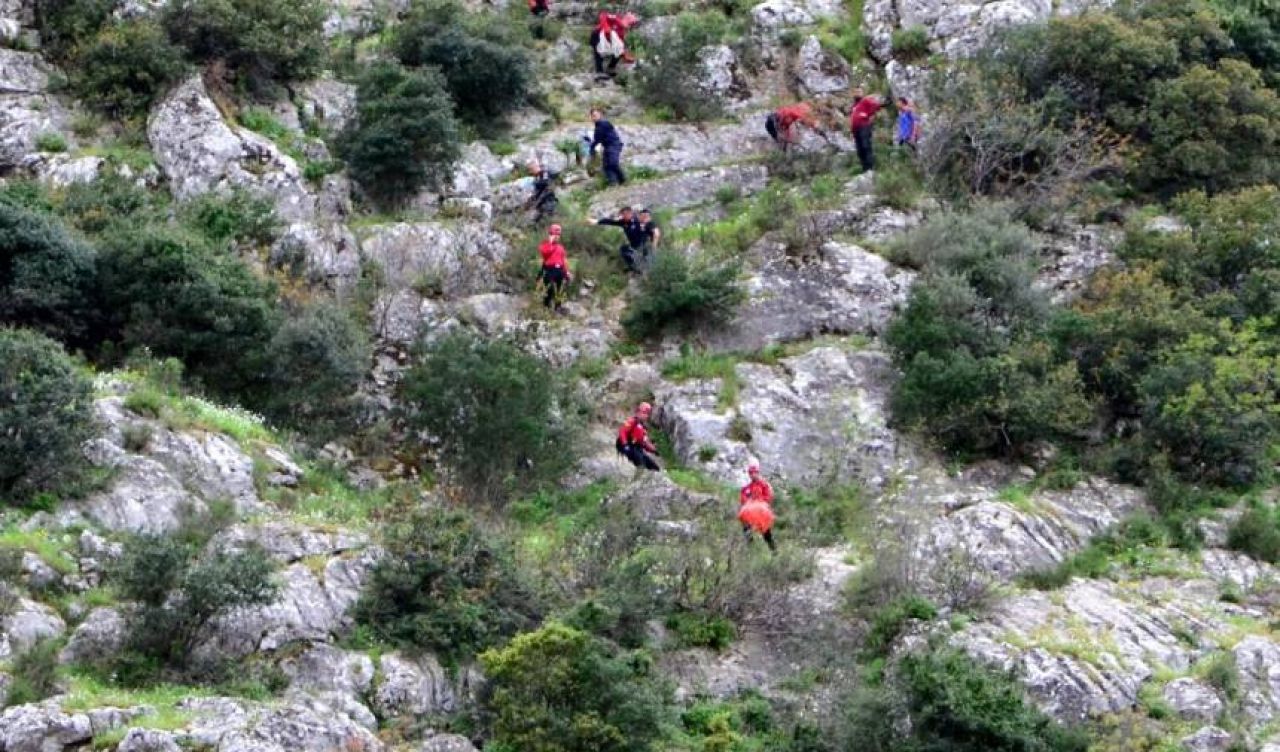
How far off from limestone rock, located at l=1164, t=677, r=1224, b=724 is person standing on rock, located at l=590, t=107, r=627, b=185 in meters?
13.9

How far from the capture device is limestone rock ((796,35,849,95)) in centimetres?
3441

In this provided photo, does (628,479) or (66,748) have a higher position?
(66,748)

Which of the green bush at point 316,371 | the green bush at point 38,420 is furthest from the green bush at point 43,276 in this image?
the green bush at point 38,420

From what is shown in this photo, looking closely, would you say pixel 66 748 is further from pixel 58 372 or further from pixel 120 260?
pixel 120 260

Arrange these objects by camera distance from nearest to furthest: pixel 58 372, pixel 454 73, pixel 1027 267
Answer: pixel 58 372 → pixel 1027 267 → pixel 454 73

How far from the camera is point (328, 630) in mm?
20609

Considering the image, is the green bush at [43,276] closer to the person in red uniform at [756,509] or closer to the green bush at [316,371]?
the green bush at [316,371]

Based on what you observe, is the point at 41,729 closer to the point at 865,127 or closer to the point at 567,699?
the point at 567,699

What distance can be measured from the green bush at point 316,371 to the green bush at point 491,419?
0.95m

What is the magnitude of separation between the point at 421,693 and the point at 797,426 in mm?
8407

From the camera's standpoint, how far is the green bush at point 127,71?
3030 cm

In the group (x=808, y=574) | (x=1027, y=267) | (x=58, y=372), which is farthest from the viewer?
(x=1027, y=267)

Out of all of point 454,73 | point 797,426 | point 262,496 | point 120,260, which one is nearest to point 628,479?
point 797,426

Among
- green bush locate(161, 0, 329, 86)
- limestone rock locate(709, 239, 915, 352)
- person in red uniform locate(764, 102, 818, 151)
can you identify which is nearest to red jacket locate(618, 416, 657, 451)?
limestone rock locate(709, 239, 915, 352)
